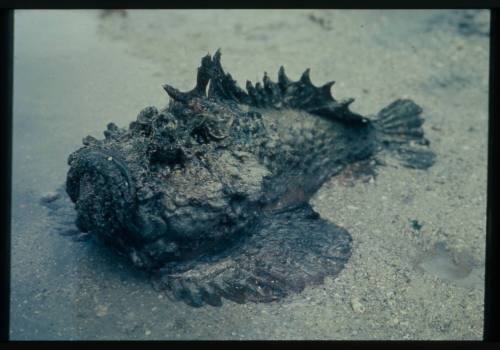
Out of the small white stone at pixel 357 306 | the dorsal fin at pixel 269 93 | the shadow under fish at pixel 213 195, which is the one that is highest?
the dorsal fin at pixel 269 93

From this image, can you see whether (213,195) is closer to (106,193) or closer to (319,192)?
(106,193)

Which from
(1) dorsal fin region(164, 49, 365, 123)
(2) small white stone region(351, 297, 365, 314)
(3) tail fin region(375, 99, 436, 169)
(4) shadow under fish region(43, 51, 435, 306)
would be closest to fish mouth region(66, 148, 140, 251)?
(4) shadow under fish region(43, 51, 435, 306)

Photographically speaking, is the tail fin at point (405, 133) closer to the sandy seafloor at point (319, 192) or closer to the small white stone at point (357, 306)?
the sandy seafloor at point (319, 192)

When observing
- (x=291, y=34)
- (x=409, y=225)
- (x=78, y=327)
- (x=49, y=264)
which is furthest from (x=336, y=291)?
(x=291, y=34)

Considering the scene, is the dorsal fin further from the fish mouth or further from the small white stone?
the small white stone

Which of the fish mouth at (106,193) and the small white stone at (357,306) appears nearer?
the fish mouth at (106,193)

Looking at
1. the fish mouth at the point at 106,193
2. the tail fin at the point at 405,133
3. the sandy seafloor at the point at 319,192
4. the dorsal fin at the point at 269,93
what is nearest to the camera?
the fish mouth at the point at 106,193

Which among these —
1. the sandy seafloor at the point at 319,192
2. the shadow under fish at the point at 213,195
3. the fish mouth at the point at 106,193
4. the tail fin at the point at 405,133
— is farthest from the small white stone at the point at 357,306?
the tail fin at the point at 405,133
